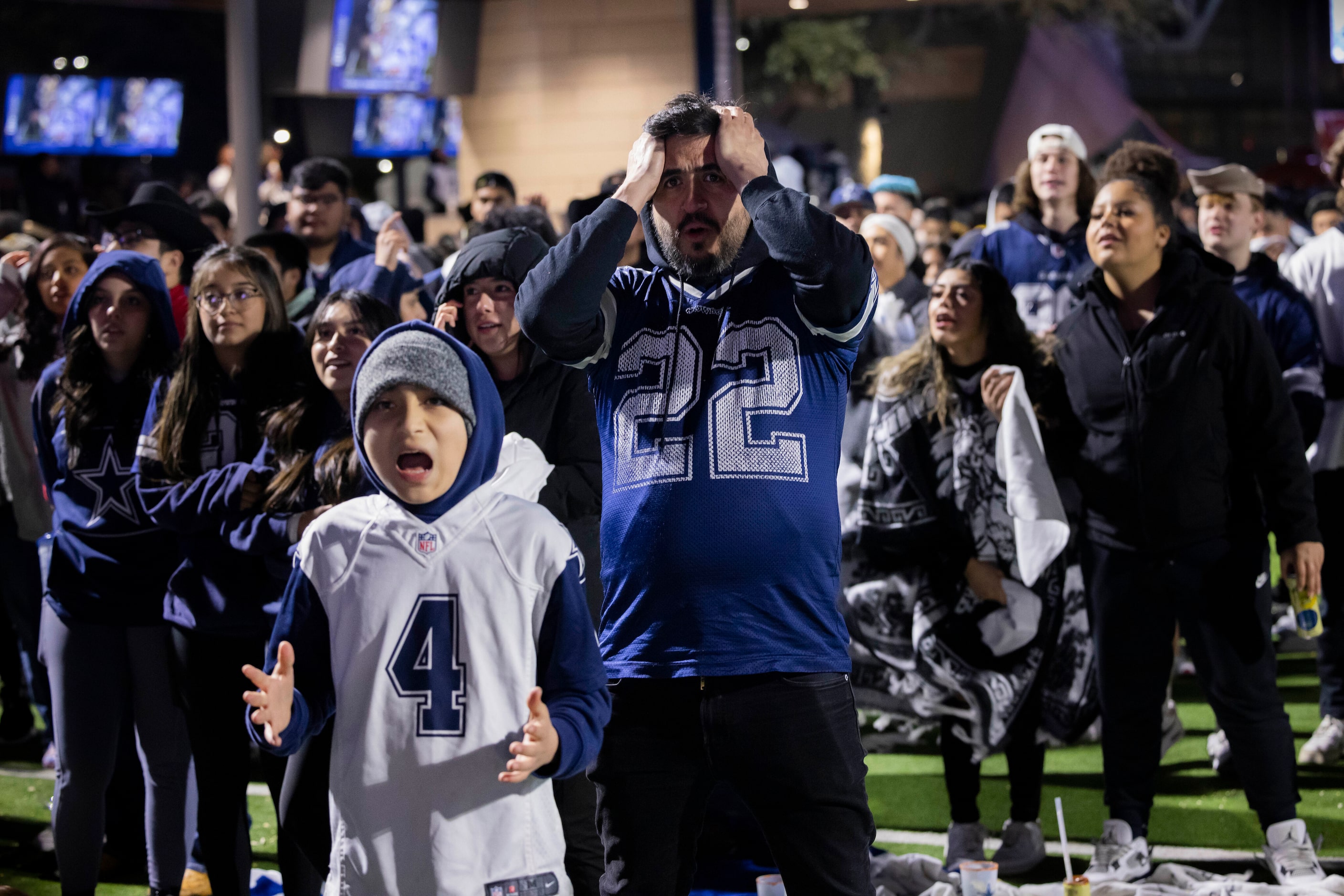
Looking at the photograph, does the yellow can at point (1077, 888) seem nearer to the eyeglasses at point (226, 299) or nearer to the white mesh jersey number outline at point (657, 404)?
the white mesh jersey number outline at point (657, 404)

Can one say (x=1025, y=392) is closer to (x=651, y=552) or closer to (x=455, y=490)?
(x=651, y=552)

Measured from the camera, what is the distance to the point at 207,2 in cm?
1302

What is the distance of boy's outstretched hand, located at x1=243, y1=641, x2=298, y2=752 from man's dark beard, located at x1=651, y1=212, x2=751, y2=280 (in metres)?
0.97

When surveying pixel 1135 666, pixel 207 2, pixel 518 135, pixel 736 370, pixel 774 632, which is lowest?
pixel 1135 666

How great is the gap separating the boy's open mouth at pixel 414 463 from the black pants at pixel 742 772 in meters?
0.61

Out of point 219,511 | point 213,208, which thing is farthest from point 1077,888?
point 213,208

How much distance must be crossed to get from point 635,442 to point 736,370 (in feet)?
0.79

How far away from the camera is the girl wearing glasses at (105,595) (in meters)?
3.81

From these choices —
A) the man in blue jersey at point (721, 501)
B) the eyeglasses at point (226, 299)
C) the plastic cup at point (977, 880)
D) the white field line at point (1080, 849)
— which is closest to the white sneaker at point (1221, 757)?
the white field line at point (1080, 849)

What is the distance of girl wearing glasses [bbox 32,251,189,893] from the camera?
3807 millimetres

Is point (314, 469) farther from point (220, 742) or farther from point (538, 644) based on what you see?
point (538, 644)

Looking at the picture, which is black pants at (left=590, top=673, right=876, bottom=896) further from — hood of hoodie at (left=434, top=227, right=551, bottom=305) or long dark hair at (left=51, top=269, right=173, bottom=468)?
long dark hair at (left=51, top=269, right=173, bottom=468)

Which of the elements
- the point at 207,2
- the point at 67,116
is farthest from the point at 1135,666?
the point at 67,116

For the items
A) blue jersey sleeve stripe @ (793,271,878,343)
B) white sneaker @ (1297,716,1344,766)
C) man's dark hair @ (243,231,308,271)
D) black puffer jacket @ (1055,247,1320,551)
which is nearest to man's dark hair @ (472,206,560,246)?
man's dark hair @ (243,231,308,271)
